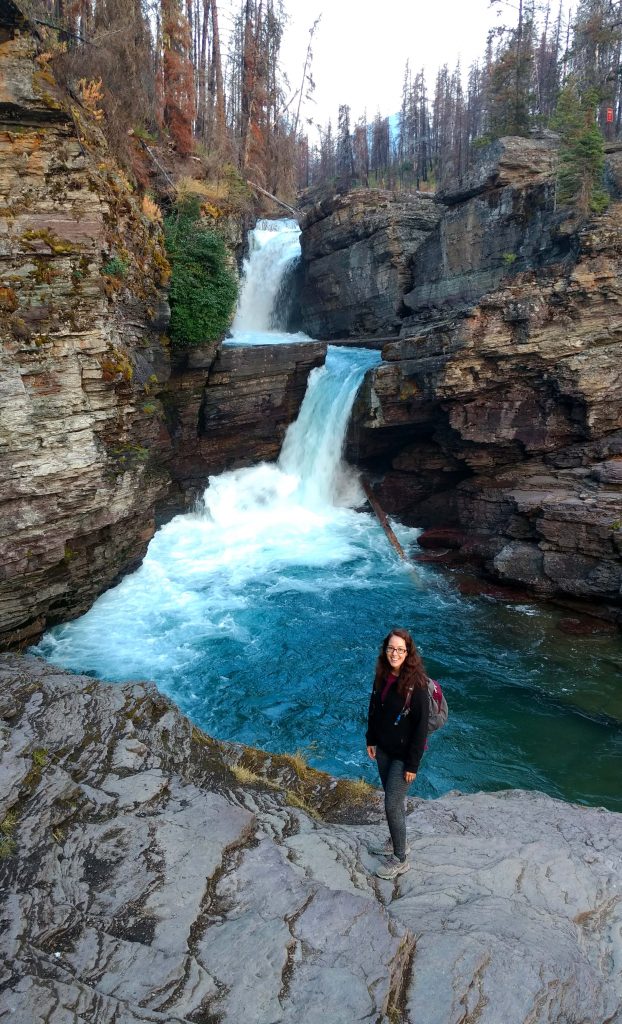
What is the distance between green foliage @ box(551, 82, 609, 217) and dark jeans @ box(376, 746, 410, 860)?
15.6 m

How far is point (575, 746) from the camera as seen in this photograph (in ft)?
29.6

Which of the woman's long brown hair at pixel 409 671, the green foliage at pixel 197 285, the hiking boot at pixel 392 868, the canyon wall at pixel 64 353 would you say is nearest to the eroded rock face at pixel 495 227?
the green foliage at pixel 197 285

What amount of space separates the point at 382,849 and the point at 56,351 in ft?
28.3

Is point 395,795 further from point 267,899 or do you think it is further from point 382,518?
point 382,518

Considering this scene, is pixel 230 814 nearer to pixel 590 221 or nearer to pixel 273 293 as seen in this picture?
pixel 590 221

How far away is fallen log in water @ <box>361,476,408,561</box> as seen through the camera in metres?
15.8

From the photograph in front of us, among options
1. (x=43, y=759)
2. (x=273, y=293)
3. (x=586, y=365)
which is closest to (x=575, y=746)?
(x=43, y=759)

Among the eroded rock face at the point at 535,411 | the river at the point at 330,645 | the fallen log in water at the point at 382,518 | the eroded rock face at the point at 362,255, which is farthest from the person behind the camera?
the eroded rock face at the point at 362,255

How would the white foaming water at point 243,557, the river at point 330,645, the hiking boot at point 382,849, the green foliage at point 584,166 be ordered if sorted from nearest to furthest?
the hiking boot at point 382,849 → the river at point 330,645 → the white foaming water at point 243,557 → the green foliage at point 584,166

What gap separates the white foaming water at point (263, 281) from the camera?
2339cm

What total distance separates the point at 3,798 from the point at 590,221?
Result: 16.3 meters

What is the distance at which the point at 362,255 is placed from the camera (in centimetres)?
2181

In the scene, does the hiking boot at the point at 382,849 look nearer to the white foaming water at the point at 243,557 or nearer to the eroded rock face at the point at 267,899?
the eroded rock face at the point at 267,899

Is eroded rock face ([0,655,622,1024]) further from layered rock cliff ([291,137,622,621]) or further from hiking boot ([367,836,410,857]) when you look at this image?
layered rock cliff ([291,137,622,621])
